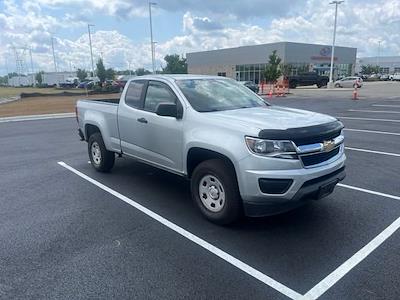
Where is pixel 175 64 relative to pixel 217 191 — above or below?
above

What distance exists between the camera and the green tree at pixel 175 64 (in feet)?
305

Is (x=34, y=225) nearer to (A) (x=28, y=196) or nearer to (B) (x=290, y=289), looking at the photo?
(A) (x=28, y=196)

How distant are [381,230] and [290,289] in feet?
5.98

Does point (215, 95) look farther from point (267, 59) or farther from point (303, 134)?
point (267, 59)

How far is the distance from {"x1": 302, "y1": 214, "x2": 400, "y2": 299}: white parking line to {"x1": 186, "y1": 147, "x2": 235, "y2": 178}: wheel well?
1.55 metres

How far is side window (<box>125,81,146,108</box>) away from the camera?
19.1 ft

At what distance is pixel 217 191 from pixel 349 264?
168 centimetres

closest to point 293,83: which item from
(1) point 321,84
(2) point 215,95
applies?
(1) point 321,84

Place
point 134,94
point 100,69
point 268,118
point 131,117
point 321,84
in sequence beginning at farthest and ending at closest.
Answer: point 100,69 < point 321,84 < point 134,94 < point 131,117 < point 268,118

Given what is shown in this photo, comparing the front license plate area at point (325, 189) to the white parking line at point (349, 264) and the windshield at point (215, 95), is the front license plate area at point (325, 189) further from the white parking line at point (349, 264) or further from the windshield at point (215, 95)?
the windshield at point (215, 95)

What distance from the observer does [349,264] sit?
3.55m

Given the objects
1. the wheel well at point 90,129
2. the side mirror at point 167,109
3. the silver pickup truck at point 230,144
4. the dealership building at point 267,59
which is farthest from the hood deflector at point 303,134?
the dealership building at point 267,59

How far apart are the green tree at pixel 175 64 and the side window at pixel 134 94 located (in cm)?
8683

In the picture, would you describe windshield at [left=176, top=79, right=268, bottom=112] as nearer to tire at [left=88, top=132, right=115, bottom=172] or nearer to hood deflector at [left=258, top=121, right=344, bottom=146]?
hood deflector at [left=258, top=121, right=344, bottom=146]
